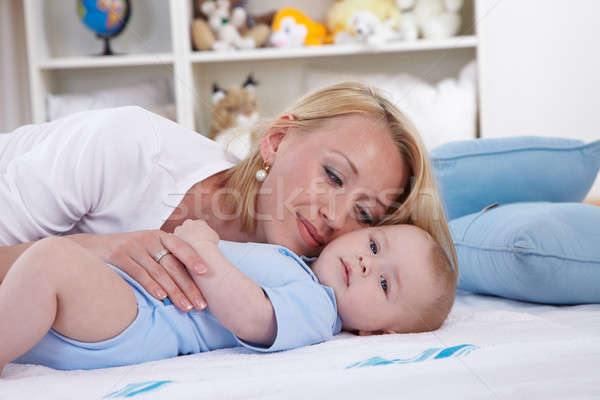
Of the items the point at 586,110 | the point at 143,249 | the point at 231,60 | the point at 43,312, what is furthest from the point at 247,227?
the point at 586,110

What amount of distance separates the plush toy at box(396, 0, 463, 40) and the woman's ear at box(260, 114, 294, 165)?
1.32 meters

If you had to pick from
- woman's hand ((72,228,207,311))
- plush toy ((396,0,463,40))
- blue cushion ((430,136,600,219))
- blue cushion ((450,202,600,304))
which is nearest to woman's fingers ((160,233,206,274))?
woman's hand ((72,228,207,311))

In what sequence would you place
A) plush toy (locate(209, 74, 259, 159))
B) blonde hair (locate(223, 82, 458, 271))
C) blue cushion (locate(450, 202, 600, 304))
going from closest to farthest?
1. blue cushion (locate(450, 202, 600, 304))
2. blonde hair (locate(223, 82, 458, 271))
3. plush toy (locate(209, 74, 259, 159))

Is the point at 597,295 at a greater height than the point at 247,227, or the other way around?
the point at 247,227

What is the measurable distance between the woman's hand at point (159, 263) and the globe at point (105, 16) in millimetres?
1784

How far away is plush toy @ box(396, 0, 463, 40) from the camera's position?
2.45m

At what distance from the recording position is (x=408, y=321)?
1013mm

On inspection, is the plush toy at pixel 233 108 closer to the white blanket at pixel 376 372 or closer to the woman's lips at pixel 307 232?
the woman's lips at pixel 307 232

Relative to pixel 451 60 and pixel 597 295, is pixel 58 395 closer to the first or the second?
pixel 597 295

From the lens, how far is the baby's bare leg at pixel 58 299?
761 mm

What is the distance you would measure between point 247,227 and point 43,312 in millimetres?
588

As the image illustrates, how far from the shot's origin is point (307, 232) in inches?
46.0

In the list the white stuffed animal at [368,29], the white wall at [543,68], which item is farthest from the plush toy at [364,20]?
the white wall at [543,68]

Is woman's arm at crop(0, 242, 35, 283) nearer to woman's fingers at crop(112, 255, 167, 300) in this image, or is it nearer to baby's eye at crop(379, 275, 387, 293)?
woman's fingers at crop(112, 255, 167, 300)
